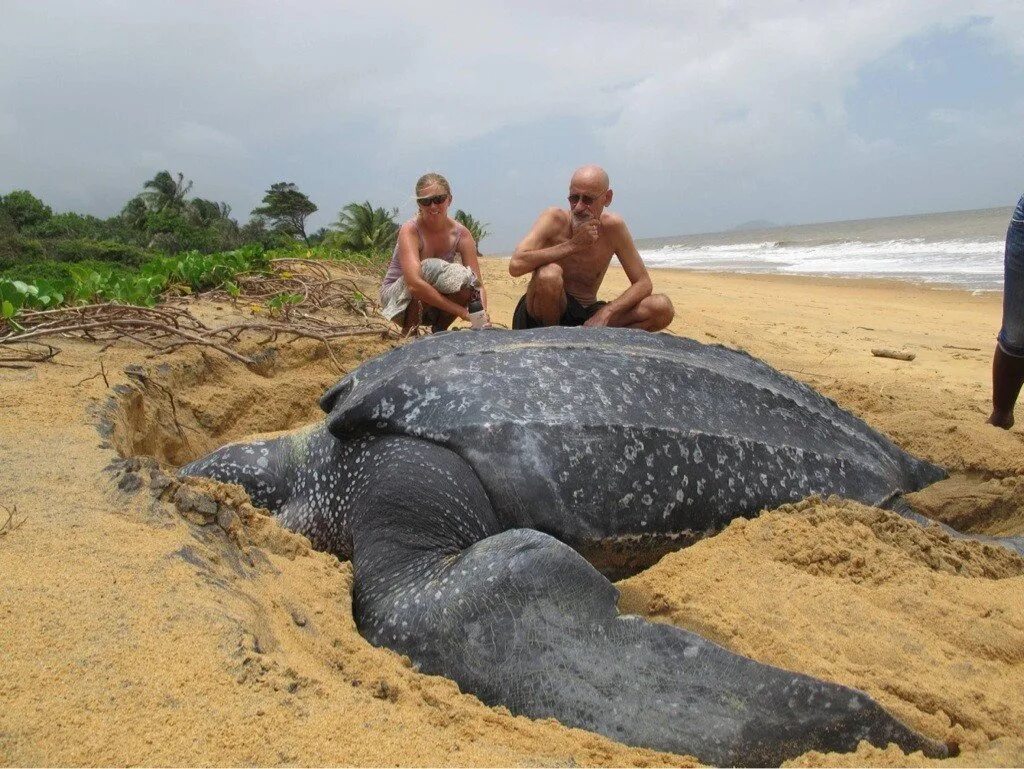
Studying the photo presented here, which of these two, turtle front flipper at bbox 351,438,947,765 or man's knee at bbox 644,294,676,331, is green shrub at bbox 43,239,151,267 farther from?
turtle front flipper at bbox 351,438,947,765

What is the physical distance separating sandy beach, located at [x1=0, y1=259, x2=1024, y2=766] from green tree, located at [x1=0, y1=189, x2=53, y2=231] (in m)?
29.1

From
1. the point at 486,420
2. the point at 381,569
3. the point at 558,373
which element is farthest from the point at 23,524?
the point at 558,373

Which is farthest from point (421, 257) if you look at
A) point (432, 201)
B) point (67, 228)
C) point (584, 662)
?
point (67, 228)

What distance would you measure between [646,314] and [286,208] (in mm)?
35794

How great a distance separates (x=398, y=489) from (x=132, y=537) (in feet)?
1.96

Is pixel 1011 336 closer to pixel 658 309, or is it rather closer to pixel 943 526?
pixel 943 526

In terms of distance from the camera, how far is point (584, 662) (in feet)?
4.33

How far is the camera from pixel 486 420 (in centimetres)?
182

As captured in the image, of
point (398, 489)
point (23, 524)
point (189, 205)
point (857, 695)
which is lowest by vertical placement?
point (857, 695)

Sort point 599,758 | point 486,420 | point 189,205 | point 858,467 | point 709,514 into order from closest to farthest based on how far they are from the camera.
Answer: point 599,758 < point 486,420 < point 709,514 < point 858,467 < point 189,205

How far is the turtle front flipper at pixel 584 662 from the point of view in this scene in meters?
1.21

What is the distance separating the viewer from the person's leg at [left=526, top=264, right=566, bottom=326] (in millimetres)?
3418

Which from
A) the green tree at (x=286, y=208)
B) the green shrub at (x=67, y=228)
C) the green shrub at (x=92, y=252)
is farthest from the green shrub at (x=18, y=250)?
the green tree at (x=286, y=208)

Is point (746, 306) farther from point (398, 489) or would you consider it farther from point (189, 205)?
point (189, 205)
